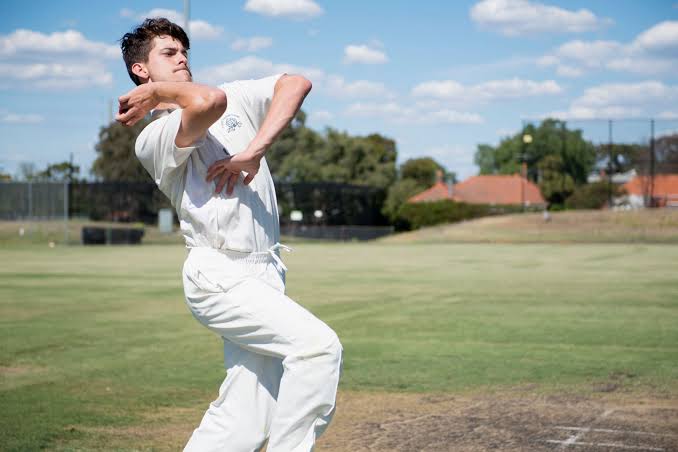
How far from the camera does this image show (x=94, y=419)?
6.61 meters

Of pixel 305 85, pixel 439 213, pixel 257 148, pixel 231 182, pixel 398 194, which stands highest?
pixel 398 194

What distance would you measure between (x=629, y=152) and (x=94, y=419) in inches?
2102

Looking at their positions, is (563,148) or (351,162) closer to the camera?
(563,148)

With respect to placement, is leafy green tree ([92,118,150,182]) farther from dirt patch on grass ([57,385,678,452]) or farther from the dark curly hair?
the dark curly hair

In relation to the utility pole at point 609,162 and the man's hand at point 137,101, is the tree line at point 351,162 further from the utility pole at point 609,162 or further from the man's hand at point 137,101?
the man's hand at point 137,101

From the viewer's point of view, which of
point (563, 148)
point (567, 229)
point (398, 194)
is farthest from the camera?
point (398, 194)

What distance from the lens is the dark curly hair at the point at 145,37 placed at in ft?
12.4

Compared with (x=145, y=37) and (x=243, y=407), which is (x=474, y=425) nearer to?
(x=243, y=407)

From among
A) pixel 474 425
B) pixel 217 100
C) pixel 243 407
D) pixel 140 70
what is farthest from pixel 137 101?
pixel 474 425

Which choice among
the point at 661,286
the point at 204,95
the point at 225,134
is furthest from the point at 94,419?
the point at 661,286

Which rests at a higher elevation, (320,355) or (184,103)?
(184,103)

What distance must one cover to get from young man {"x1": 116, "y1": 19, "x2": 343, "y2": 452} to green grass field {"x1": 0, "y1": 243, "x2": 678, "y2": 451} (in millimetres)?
2388

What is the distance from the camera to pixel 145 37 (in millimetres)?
3789

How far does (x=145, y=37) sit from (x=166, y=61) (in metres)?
0.15
